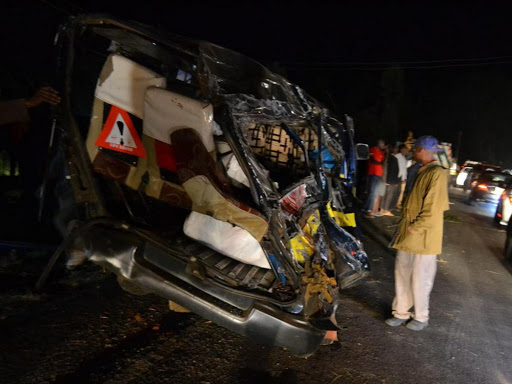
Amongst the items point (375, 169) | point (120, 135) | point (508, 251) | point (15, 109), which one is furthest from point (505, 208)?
point (15, 109)

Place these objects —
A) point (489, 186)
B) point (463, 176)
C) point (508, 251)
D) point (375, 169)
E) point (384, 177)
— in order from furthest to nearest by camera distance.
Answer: point (463, 176), point (489, 186), point (384, 177), point (375, 169), point (508, 251)

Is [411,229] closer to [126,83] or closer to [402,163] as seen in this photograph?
[126,83]

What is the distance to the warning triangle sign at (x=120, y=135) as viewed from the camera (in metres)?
3.26

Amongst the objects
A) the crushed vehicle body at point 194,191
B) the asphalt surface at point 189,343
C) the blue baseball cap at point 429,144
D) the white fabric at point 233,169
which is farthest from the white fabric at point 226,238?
the blue baseball cap at point 429,144

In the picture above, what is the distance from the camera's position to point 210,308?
2.81 m

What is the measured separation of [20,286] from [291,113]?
11.1 ft

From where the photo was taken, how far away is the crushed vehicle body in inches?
112

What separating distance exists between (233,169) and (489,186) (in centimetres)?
1399

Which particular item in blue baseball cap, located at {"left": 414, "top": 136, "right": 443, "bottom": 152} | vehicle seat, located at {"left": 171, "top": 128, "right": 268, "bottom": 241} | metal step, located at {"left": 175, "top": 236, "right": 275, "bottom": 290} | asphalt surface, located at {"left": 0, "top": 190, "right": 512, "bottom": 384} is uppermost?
blue baseball cap, located at {"left": 414, "top": 136, "right": 443, "bottom": 152}

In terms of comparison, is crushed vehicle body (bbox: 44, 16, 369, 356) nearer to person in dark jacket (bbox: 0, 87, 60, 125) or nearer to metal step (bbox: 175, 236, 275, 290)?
metal step (bbox: 175, 236, 275, 290)

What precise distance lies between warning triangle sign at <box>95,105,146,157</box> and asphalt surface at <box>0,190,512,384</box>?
5.46ft

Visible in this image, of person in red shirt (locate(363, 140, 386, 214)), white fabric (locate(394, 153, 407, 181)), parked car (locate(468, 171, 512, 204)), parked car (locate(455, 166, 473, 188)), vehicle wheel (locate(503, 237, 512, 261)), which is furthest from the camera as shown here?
parked car (locate(455, 166, 473, 188))

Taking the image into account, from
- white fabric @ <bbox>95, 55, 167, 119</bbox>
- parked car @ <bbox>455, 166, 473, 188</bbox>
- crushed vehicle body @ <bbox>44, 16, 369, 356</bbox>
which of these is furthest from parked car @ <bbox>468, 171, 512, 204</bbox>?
white fabric @ <bbox>95, 55, 167, 119</bbox>

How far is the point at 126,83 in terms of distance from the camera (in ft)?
10.3
